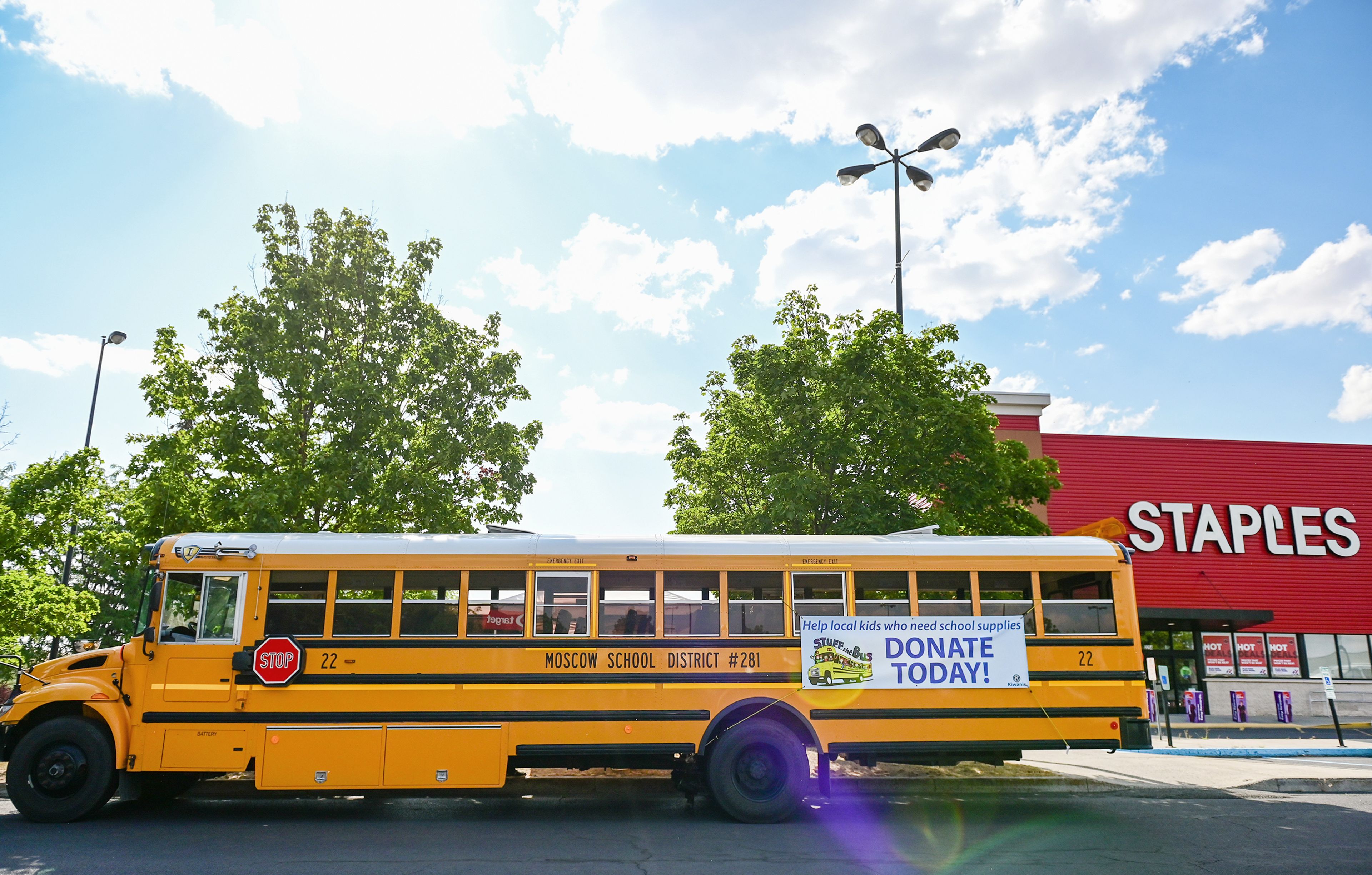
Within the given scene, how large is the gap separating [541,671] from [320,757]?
90.0 inches

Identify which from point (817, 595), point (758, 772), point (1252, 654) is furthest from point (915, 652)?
point (1252, 654)

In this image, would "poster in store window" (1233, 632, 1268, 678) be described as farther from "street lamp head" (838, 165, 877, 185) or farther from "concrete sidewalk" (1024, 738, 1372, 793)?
"street lamp head" (838, 165, 877, 185)

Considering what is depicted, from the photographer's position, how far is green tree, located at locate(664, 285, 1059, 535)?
13.0 meters

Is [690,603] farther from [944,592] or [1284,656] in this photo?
[1284,656]

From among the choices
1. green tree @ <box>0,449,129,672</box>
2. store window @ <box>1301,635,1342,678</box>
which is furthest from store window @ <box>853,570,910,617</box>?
store window @ <box>1301,635,1342,678</box>

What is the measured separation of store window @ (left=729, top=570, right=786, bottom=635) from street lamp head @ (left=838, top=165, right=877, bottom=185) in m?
8.29

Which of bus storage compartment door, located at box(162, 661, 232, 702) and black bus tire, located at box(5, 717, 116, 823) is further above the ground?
bus storage compartment door, located at box(162, 661, 232, 702)

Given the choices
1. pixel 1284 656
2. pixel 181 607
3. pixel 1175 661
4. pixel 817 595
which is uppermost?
pixel 817 595

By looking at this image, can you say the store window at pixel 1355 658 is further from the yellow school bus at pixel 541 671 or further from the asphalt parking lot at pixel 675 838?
the yellow school bus at pixel 541 671

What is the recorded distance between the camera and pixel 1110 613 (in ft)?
30.6

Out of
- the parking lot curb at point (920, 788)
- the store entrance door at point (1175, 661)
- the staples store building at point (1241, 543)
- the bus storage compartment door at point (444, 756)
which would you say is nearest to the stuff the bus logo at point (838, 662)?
the parking lot curb at point (920, 788)

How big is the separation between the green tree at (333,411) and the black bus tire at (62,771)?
13.8ft

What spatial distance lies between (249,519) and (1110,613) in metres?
11.5

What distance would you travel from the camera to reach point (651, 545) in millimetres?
9109
